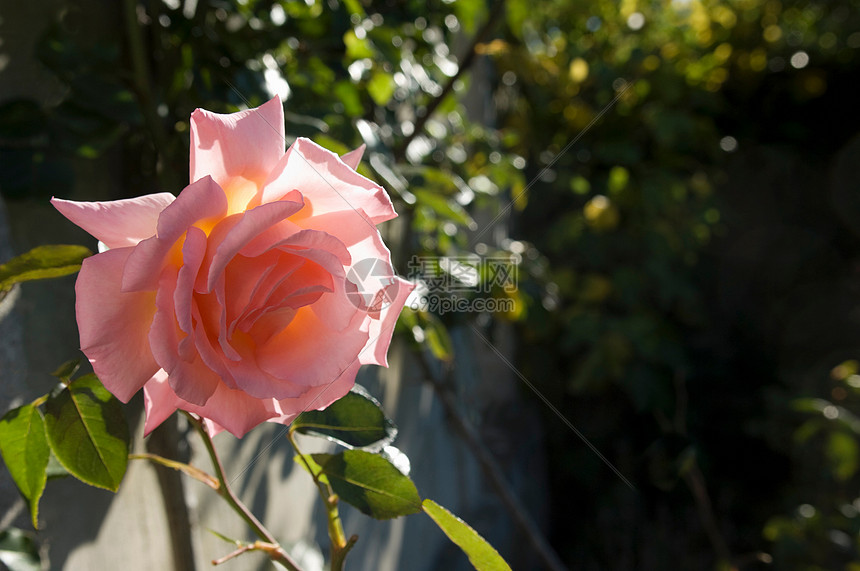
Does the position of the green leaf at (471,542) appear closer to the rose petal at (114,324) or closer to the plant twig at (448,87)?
the rose petal at (114,324)

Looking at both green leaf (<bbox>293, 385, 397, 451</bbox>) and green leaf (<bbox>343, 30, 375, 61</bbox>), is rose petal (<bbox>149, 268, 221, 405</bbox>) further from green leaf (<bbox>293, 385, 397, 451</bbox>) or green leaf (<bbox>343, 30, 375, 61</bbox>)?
green leaf (<bbox>343, 30, 375, 61</bbox>)

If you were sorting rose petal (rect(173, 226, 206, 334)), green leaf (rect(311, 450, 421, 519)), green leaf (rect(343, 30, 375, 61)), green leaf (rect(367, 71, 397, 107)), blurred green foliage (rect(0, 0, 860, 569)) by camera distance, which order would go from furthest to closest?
blurred green foliage (rect(0, 0, 860, 569)) → green leaf (rect(367, 71, 397, 107)) → green leaf (rect(343, 30, 375, 61)) → green leaf (rect(311, 450, 421, 519)) → rose petal (rect(173, 226, 206, 334))

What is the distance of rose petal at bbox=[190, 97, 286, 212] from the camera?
0.78 feet

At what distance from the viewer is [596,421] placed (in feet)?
7.53

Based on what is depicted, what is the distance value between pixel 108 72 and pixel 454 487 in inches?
61.5

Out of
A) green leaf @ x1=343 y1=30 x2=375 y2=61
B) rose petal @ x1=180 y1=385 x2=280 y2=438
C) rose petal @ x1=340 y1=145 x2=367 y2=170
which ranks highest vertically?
rose petal @ x1=340 y1=145 x2=367 y2=170

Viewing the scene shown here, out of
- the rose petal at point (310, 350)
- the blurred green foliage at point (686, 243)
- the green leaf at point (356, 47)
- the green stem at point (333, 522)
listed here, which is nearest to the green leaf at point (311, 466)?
the green stem at point (333, 522)

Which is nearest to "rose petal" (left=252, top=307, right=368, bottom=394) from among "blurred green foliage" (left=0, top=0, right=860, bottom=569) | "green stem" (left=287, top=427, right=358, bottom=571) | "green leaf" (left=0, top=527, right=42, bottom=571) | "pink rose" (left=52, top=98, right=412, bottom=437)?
"pink rose" (left=52, top=98, right=412, bottom=437)

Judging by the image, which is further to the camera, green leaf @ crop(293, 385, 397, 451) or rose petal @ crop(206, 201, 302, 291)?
green leaf @ crop(293, 385, 397, 451)

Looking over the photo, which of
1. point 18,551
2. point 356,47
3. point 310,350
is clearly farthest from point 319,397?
point 356,47

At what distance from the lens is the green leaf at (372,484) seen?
315 mm

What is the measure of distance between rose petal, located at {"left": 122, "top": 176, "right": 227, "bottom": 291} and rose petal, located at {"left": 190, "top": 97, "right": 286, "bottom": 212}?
0.02 metres

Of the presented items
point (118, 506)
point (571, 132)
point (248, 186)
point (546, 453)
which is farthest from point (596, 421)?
point (248, 186)

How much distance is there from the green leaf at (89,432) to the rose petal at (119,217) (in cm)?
10
